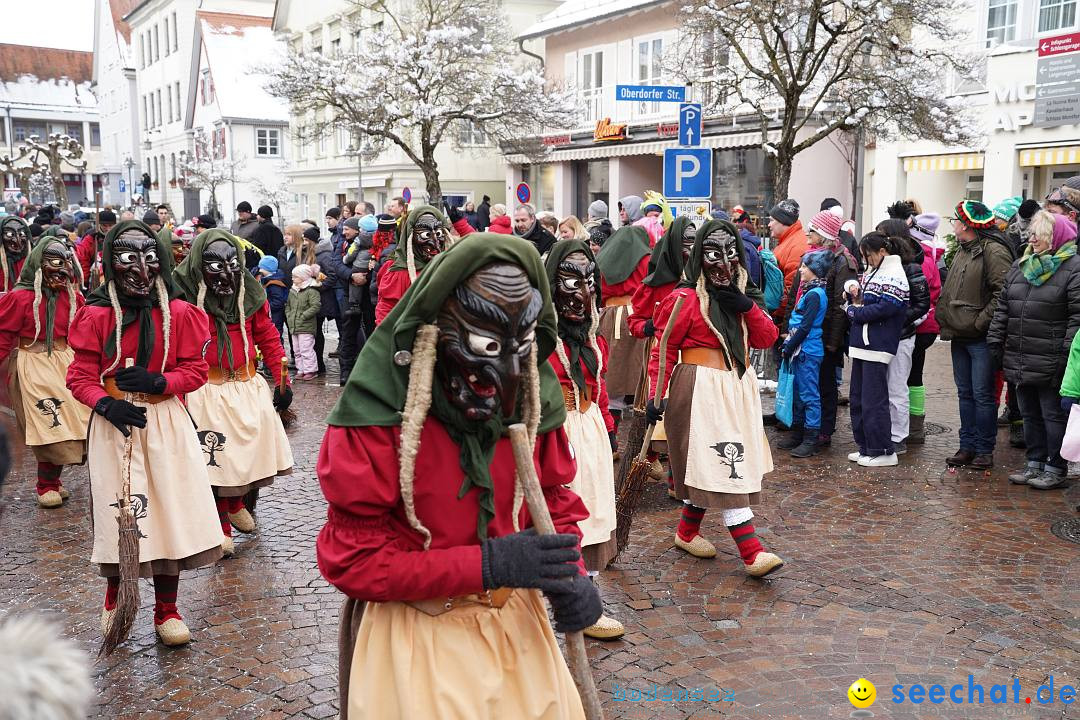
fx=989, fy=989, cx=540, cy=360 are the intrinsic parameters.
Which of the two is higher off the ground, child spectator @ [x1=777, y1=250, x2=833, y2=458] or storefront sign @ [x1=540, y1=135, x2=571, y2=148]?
storefront sign @ [x1=540, y1=135, x2=571, y2=148]

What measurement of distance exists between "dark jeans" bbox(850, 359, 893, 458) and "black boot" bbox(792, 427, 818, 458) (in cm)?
44

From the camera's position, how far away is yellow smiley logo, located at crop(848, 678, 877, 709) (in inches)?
166

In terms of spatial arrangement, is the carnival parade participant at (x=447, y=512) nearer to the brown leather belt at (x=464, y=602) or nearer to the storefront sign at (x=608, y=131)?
the brown leather belt at (x=464, y=602)

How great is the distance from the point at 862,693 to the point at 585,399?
6.25ft

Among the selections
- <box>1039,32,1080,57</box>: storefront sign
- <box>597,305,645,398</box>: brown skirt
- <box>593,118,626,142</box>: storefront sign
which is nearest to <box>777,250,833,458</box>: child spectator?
<box>597,305,645,398</box>: brown skirt

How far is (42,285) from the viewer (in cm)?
736

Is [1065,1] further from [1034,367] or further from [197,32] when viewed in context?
[197,32]

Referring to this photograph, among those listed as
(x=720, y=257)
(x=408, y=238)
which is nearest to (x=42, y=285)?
(x=408, y=238)

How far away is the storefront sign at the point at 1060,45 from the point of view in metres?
16.5

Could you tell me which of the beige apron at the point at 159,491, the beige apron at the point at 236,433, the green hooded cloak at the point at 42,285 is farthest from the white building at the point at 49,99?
the beige apron at the point at 159,491

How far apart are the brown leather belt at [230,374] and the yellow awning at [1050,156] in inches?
596

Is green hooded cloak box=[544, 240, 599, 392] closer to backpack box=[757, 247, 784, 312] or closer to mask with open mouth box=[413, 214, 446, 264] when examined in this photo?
mask with open mouth box=[413, 214, 446, 264]

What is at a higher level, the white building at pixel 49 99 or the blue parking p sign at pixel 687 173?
the white building at pixel 49 99

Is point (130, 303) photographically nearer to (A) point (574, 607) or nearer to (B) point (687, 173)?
(A) point (574, 607)
